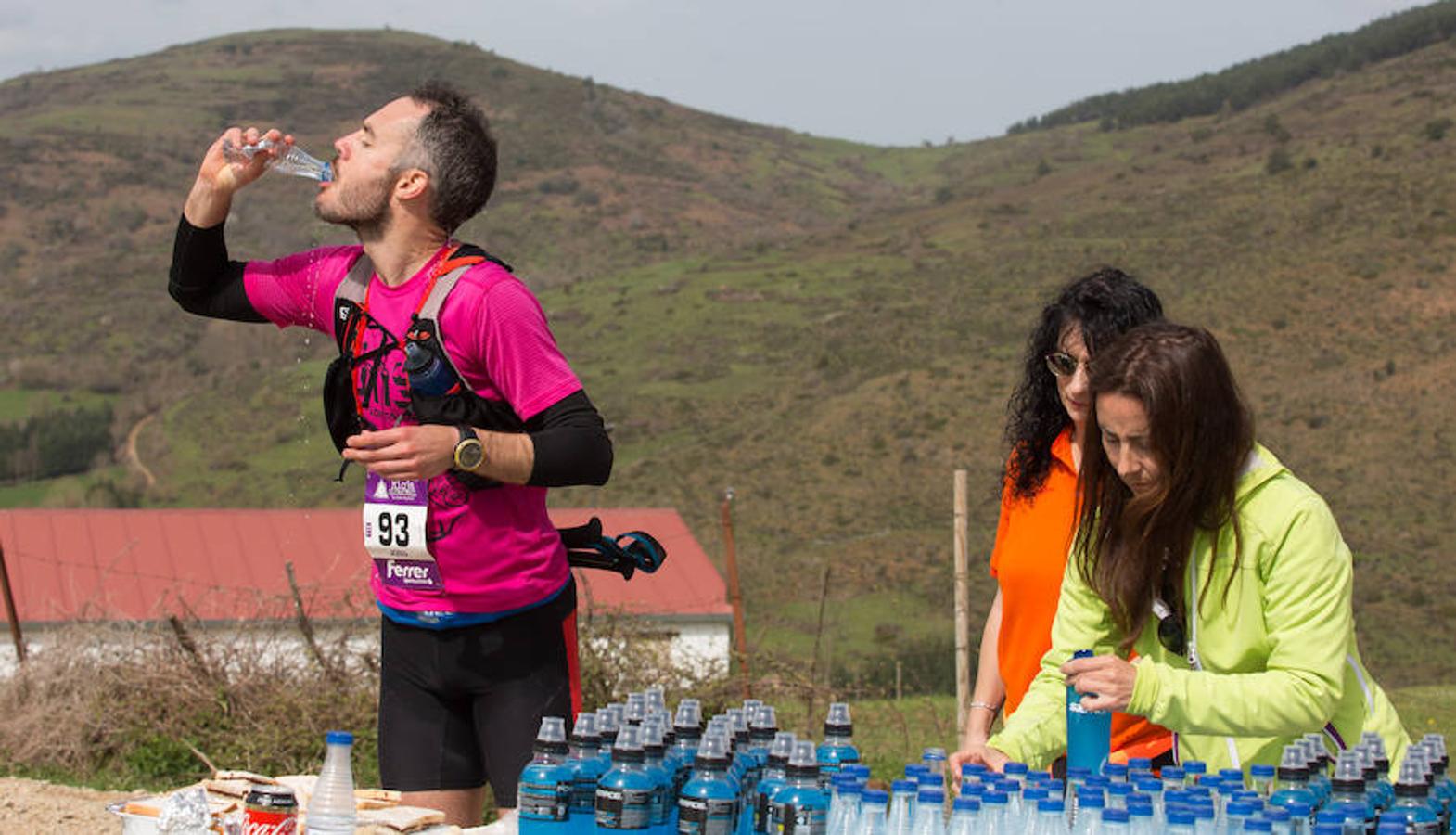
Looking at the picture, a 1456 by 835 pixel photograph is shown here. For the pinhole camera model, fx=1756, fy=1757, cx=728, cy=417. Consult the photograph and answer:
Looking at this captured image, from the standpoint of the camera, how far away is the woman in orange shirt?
4492 mm

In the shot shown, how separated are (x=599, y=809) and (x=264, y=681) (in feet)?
28.7

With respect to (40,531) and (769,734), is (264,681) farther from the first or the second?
(40,531)

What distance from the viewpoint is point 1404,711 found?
15656mm

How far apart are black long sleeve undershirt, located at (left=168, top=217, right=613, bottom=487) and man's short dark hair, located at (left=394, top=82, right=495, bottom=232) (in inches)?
20.8

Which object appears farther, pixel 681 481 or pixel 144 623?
pixel 681 481

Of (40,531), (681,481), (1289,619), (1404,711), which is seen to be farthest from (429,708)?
(681,481)

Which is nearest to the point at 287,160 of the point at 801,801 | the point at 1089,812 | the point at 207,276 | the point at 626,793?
the point at 207,276

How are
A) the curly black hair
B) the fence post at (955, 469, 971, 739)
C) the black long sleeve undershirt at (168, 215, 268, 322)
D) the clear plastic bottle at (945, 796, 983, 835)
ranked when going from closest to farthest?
the clear plastic bottle at (945, 796, 983, 835), the black long sleeve undershirt at (168, 215, 268, 322), the curly black hair, the fence post at (955, 469, 971, 739)

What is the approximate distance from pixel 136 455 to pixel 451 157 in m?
Answer: 72.4

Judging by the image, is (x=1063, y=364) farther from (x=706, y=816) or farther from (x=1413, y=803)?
(x=706, y=816)

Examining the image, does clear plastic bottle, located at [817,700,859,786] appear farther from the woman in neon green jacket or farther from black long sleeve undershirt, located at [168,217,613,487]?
black long sleeve undershirt, located at [168,217,613,487]

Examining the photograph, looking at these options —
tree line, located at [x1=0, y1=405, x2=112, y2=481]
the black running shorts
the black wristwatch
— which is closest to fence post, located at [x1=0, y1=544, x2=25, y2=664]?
the black running shorts

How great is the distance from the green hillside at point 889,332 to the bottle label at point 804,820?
9.67m

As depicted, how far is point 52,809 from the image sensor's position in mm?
8273
